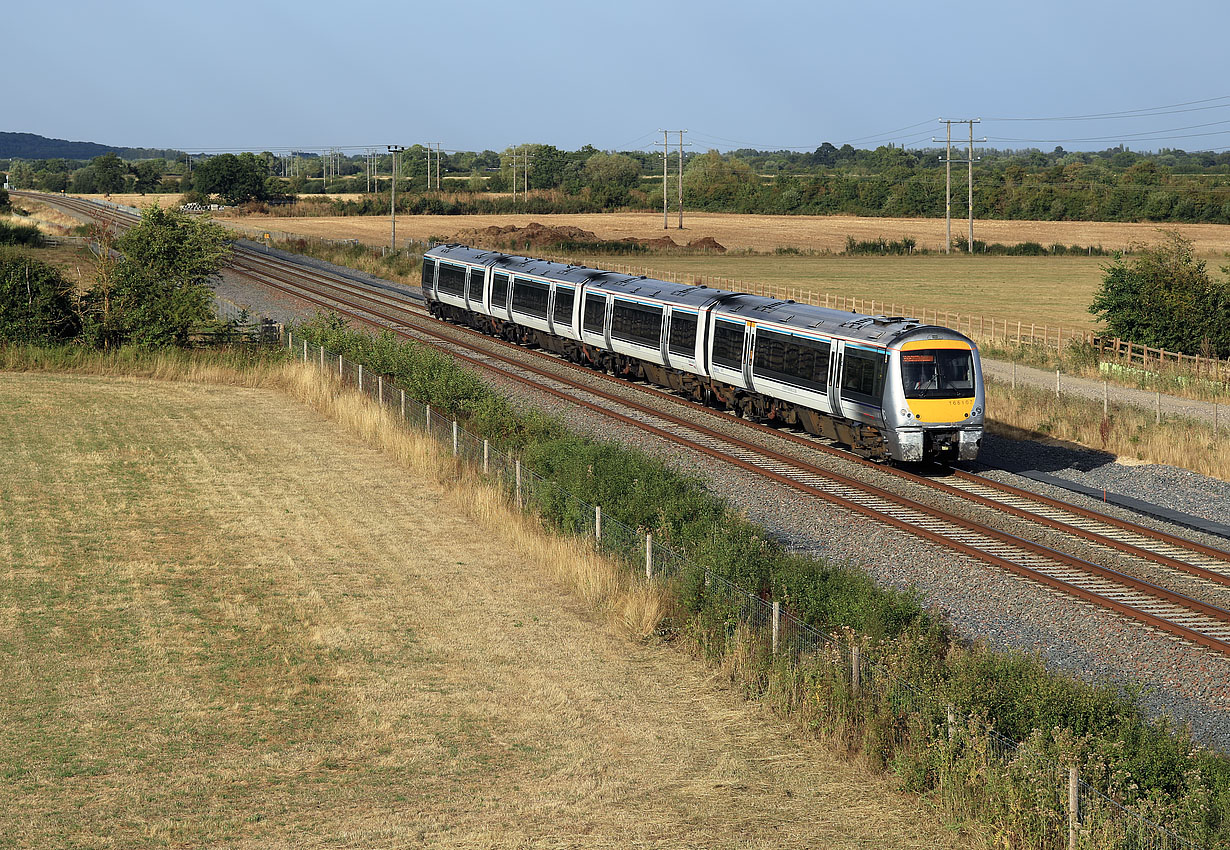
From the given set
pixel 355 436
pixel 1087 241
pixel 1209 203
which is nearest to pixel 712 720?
pixel 355 436

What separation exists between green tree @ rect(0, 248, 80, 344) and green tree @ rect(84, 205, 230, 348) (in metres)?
0.82

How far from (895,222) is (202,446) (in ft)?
425

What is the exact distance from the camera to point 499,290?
47.9m

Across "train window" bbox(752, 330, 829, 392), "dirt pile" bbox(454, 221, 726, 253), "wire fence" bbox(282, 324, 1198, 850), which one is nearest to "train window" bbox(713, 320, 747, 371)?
"train window" bbox(752, 330, 829, 392)

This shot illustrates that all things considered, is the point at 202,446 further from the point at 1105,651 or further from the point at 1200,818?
the point at 1200,818

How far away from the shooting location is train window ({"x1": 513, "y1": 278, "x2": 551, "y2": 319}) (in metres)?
43.8

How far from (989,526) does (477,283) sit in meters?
30.6

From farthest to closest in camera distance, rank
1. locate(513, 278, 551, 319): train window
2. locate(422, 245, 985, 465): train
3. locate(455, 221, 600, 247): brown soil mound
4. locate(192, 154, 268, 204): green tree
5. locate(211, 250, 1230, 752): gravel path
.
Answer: locate(192, 154, 268, 204): green tree, locate(455, 221, 600, 247): brown soil mound, locate(513, 278, 551, 319): train window, locate(422, 245, 985, 465): train, locate(211, 250, 1230, 752): gravel path

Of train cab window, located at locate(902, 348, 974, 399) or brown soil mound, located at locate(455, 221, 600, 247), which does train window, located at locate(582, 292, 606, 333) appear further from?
brown soil mound, located at locate(455, 221, 600, 247)

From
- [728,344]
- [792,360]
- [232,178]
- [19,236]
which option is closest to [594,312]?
[728,344]

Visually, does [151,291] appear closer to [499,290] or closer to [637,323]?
[499,290]

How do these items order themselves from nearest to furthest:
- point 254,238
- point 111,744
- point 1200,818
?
point 1200,818 → point 111,744 → point 254,238

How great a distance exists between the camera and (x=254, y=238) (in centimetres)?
10475

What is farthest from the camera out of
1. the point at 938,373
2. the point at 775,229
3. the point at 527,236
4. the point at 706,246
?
the point at 775,229
